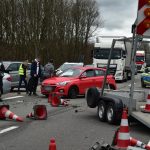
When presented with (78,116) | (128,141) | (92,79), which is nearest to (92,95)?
(78,116)

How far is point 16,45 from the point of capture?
49469mm

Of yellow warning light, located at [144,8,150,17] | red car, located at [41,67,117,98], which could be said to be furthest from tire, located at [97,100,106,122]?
red car, located at [41,67,117,98]

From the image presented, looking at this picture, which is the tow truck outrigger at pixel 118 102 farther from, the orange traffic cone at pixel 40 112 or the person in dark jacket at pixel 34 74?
the person in dark jacket at pixel 34 74

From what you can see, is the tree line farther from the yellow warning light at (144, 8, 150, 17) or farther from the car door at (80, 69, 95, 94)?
the yellow warning light at (144, 8, 150, 17)

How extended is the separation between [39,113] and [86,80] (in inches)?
350

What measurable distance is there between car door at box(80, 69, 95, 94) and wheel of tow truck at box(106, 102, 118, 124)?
30.6ft

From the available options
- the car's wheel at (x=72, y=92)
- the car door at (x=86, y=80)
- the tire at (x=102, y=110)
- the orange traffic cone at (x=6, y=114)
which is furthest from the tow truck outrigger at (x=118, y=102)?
the car door at (x=86, y=80)

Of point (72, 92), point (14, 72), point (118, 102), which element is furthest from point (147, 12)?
point (14, 72)

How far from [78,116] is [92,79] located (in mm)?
8223

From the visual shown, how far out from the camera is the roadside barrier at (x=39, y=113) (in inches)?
534

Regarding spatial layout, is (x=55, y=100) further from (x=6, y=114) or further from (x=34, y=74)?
(x=34, y=74)

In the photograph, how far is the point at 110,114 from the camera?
41.6 feet

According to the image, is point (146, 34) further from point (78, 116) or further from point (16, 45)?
point (16, 45)

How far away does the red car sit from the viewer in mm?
21547
